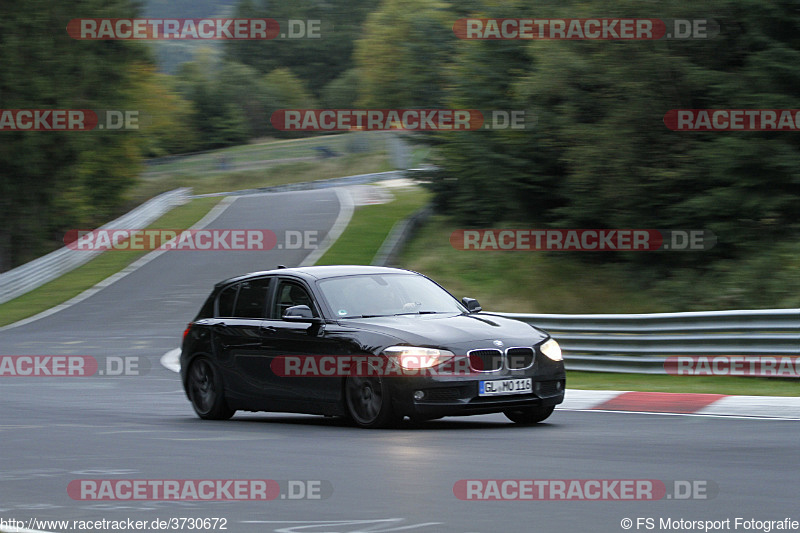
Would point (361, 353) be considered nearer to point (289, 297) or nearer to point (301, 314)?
point (301, 314)

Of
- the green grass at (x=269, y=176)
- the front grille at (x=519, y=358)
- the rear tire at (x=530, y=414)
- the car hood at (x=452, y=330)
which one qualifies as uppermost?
the green grass at (x=269, y=176)

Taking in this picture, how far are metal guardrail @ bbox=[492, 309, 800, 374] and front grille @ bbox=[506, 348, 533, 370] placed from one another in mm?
4309

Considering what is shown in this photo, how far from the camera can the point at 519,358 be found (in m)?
10.2

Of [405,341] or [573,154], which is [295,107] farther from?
[405,341]

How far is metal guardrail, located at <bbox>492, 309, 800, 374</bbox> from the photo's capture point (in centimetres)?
1355

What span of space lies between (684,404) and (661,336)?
3090mm

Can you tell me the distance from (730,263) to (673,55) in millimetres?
4142

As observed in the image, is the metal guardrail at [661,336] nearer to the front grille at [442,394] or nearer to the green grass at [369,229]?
the front grille at [442,394]

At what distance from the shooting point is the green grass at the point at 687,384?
13.3m

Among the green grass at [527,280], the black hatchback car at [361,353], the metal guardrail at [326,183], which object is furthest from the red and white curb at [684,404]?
the metal guardrail at [326,183]

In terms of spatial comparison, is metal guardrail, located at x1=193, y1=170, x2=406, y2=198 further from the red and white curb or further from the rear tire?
the rear tire

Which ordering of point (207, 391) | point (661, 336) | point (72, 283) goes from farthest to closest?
1. point (72, 283)
2. point (661, 336)
3. point (207, 391)

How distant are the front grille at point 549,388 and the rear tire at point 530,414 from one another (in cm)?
14

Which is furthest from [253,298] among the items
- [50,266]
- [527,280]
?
[50,266]
